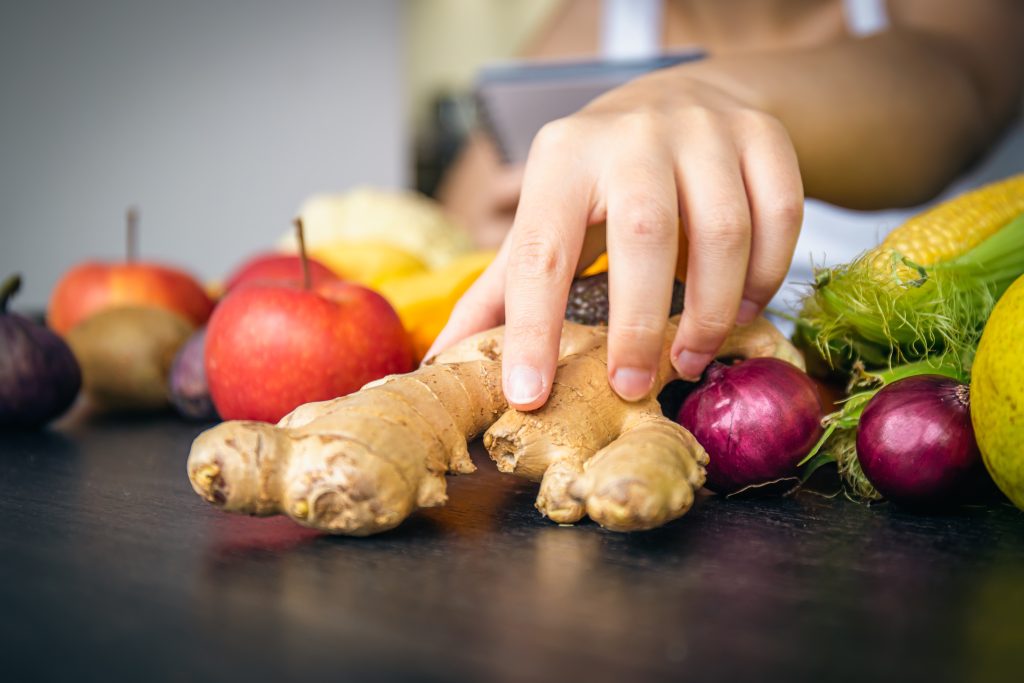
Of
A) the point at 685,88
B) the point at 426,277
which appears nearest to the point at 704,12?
the point at 426,277

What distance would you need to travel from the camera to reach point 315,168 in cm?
327

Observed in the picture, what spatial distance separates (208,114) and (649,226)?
2.70m

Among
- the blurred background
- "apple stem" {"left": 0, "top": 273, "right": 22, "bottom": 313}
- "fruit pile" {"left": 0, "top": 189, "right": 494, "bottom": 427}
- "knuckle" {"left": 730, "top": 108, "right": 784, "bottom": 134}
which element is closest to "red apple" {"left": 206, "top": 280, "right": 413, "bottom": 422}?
"fruit pile" {"left": 0, "top": 189, "right": 494, "bottom": 427}

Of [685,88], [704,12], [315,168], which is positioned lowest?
[315,168]

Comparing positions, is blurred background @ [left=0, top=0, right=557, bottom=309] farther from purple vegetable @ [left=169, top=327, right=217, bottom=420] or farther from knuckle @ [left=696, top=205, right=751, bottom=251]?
knuckle @ [left=696, top=205, right=751, bottom=251]

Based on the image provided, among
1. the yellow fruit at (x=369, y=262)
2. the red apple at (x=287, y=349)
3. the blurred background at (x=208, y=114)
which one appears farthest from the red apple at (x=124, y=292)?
the blurred background at (x=208, y=114)

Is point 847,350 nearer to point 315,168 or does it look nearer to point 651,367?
point 651,367

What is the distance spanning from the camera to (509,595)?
33cm

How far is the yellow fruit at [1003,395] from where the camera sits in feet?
1.32

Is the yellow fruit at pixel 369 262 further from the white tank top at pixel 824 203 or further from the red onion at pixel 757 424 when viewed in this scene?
the red onion at pixel 757 424

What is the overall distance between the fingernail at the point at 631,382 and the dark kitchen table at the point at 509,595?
8 cm

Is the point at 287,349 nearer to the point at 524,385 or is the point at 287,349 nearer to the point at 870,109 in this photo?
the point at 524,385

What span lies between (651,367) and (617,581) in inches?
6.7

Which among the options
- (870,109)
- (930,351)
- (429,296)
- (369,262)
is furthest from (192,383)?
(870,109)
